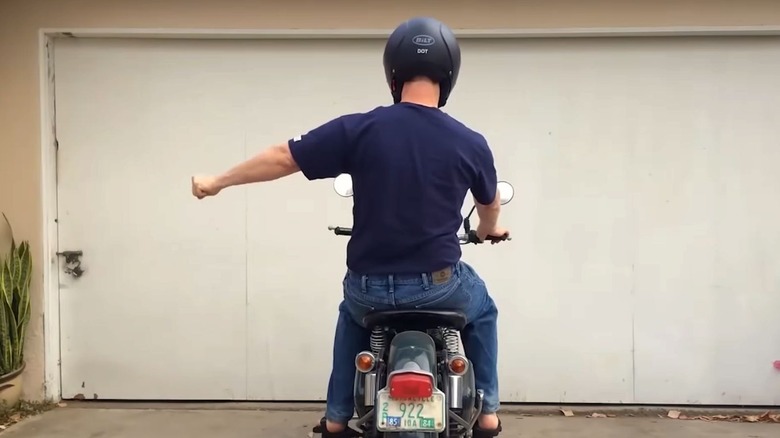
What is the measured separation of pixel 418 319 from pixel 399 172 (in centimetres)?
50

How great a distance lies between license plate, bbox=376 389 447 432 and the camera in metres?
2.07

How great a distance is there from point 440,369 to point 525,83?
96.8 inches

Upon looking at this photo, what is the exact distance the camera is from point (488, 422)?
8.75 feet

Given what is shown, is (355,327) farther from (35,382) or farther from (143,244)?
(35,382)

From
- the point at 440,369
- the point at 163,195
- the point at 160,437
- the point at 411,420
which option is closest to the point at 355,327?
the point at 440,369

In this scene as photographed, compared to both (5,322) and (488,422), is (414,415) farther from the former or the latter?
(5,322)

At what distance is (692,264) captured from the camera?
4.28 m

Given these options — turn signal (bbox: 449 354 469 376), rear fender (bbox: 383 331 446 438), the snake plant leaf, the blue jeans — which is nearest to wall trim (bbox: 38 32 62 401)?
the snake plant leaf

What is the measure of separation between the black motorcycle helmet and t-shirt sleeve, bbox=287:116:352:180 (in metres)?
0.29

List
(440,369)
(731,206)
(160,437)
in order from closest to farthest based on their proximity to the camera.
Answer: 1. (440,369)
2. (160,437)
3. (731,206)

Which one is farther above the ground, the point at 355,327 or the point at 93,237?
the point at 93,237

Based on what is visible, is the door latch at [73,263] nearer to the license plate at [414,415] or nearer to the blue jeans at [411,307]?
the blue jeans at [411,307]

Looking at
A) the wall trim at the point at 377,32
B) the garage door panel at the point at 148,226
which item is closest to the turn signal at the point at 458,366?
the garage door panel at the point at 148,226

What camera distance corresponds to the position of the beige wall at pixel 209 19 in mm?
4148
